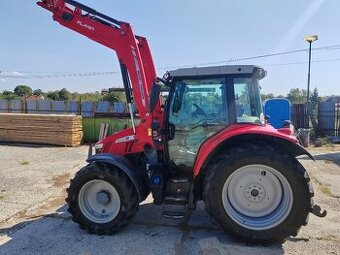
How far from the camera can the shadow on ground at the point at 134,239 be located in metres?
4.36

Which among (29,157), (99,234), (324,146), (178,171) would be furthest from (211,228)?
(324,146)

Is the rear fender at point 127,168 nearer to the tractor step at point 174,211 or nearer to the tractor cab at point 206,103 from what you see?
the tractor step at point 174,211

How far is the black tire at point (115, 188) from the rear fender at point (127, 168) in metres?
0.07

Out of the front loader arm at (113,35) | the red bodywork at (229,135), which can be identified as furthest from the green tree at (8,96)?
the red bodywork at (229,135)

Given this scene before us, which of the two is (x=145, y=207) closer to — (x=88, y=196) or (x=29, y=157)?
(x=88, y=196)

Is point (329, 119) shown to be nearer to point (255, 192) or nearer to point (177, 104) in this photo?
point (255, 192)

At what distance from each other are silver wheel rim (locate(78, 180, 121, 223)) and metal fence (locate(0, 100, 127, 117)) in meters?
17.6

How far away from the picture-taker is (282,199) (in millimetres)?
4488

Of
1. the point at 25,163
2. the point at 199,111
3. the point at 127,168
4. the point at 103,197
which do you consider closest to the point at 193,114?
the point at 199,111

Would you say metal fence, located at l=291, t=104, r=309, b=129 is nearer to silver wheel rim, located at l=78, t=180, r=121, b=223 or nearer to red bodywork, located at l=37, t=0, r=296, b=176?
red bodywork, located at l=37, t=0, r=296, b=176

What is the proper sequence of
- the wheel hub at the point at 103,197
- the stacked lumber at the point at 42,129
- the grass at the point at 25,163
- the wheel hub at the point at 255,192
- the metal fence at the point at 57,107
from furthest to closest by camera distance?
the metal fence at the point at 57,107
the stacked lumber at the point at 42,129
the grass at the point at 25,163
the wheel hub at the point at 103,197
the wheel hub at the point at 255,192

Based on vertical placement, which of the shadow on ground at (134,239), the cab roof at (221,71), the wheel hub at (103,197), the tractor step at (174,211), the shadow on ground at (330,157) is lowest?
the shadow on ground at (134,239)

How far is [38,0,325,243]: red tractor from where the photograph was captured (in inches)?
172

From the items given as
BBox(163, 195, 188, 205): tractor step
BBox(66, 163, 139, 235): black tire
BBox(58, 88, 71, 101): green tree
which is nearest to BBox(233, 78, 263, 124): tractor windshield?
BBox(163, 195, 188, 205): tractor step
